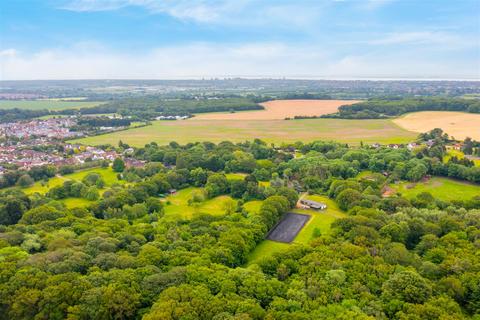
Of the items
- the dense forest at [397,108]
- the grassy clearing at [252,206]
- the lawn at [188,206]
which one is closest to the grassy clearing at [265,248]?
the grassy clearing at [252,206]

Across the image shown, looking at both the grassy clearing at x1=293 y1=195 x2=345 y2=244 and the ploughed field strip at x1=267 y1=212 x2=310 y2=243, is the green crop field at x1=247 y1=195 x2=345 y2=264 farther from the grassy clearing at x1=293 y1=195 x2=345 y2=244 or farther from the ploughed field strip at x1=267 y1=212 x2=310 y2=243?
the ploughed field strip at x1=267 y1=212 x2=310 y2=243

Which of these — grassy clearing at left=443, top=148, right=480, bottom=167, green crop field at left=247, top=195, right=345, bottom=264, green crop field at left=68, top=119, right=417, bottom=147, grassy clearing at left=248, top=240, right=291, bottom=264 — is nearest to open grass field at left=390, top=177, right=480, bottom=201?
green crop field at left=247, top=195, right=345, bottom=264

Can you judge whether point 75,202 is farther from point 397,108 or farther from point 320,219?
point 397,108

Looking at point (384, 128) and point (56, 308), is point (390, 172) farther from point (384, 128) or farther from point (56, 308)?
point (56, 308)

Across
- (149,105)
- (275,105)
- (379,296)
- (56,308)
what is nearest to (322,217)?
(379,296)

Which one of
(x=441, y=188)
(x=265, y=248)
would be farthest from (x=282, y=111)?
(x=265, y=248)
